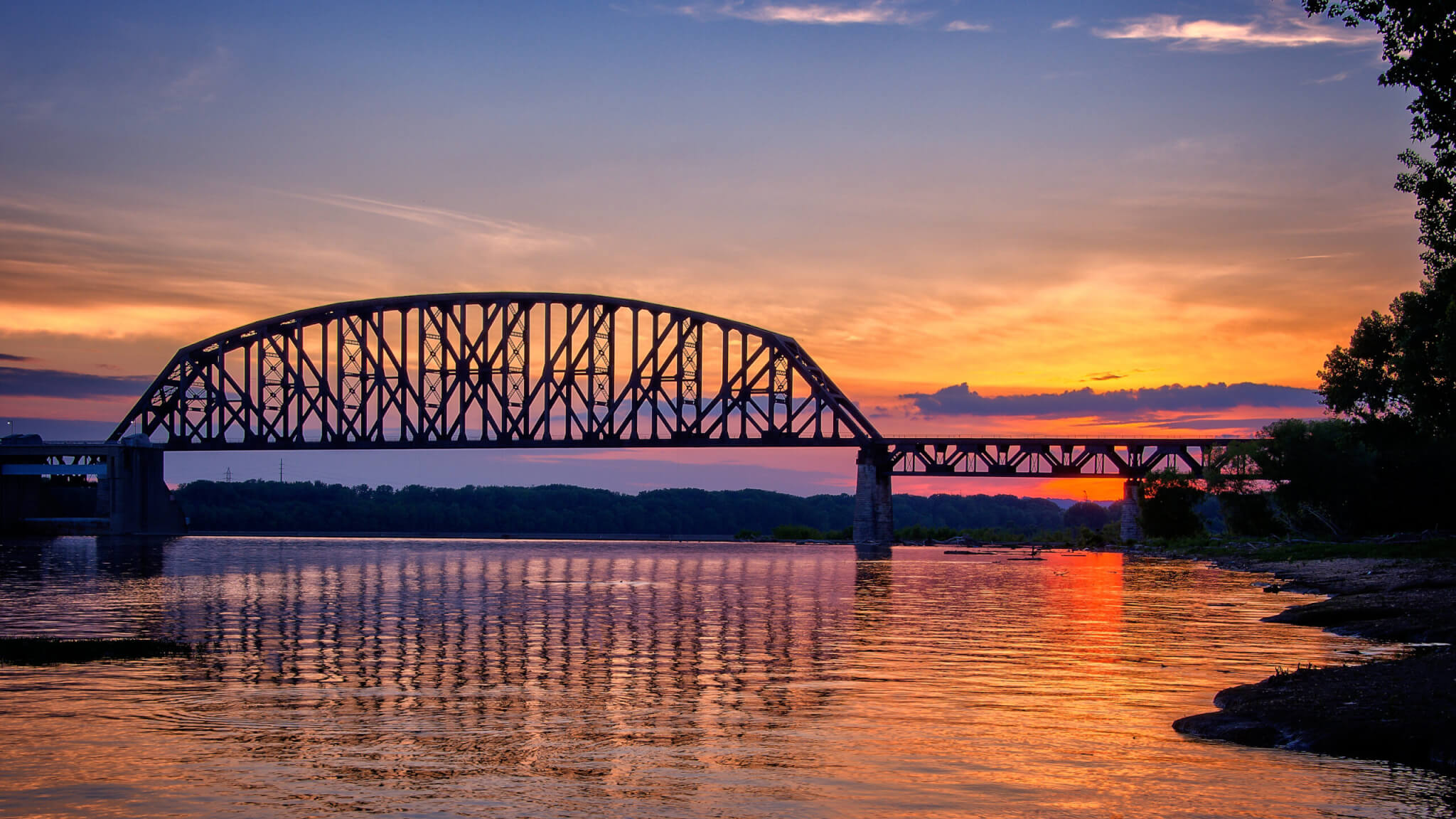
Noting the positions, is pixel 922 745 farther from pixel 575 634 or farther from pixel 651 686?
pixel 575 634

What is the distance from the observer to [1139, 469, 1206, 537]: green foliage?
131375 mm

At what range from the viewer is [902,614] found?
43031 millimetres

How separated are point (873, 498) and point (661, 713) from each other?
145661 millimetres

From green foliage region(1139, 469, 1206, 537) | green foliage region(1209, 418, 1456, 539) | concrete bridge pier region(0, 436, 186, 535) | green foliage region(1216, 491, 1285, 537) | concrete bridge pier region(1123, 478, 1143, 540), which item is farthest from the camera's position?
concrete bridge pier region(0, 436, 186, 535)

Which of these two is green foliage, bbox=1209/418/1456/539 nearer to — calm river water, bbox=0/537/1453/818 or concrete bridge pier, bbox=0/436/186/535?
calm river water, bbox=0/537/1453/818

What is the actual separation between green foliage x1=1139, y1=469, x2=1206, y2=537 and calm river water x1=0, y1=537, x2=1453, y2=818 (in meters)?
88.2

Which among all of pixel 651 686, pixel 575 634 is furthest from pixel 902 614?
pixel 651 686

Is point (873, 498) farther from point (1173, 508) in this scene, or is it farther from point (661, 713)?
point (661, 713)

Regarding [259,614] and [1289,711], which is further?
[259,614]

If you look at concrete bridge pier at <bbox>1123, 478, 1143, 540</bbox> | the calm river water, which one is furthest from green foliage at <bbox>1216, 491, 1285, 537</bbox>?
the calm river water

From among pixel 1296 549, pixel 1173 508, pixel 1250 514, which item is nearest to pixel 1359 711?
pixel 1296 549

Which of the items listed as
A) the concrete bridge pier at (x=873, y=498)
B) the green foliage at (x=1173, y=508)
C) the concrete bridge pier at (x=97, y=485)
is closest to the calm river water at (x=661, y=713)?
the green foliage at (x=1173, y=508)

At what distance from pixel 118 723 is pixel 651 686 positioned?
9.12 m

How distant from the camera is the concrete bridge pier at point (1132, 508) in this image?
141500 millimetres
